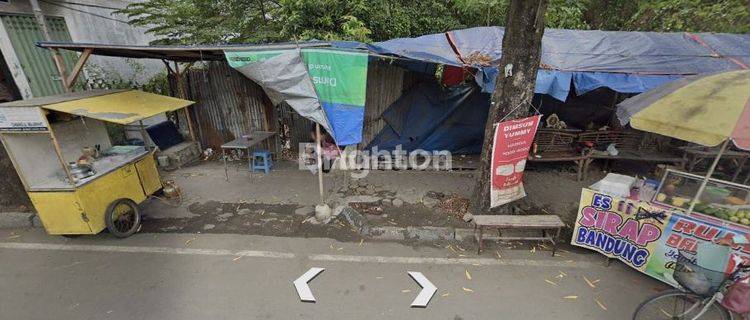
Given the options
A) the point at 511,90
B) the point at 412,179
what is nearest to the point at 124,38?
the point at 412,179

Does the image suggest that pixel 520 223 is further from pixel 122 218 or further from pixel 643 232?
pixel 122 218

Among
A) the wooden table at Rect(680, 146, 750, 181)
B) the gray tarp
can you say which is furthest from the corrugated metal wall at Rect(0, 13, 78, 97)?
the wooden table at Rect(680, 146, 750, 181)

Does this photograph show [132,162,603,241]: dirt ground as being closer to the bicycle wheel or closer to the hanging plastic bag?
the bicycle wheel

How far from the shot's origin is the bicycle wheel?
330cm

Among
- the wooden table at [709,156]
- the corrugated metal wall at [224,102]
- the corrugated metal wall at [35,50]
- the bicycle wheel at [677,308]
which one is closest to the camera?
the bicycle wheel at [677,308]

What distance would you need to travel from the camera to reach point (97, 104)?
510 centimetres

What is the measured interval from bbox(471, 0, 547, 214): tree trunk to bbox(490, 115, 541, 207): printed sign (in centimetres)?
24

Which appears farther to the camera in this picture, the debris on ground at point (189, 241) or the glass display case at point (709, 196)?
the debris on ground at point (189, 241)

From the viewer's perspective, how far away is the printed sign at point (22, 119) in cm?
450

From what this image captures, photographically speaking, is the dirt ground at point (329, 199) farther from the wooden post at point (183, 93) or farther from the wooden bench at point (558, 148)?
the wooden post at point (183, 93)

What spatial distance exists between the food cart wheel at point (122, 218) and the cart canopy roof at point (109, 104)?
4.92ft

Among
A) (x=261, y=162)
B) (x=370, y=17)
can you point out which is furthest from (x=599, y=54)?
(x=261, y=162)

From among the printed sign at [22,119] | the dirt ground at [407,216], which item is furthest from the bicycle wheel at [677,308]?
the printed sign at [22,119]

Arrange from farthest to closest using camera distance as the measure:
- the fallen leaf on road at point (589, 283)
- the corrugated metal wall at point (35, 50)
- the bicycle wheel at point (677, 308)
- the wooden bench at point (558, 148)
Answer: the corrugated metal wall at point (35, 50) → the wooden bench at point (558, 148) → the fallen leaf on road at point (589, 283) → the bicycle wheel at point (677, 308)
